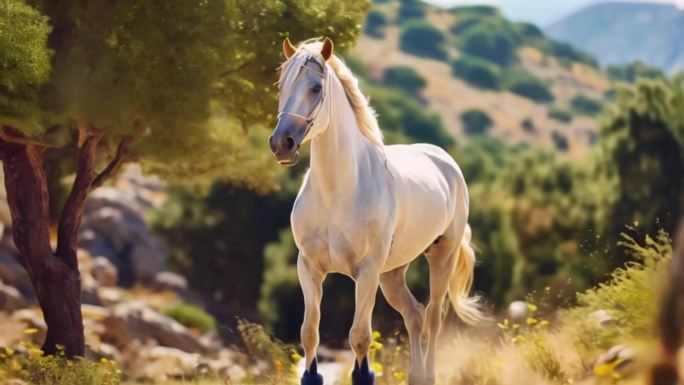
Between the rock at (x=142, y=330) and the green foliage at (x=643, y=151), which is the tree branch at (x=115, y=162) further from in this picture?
the green foliage at (x=643, y=151)

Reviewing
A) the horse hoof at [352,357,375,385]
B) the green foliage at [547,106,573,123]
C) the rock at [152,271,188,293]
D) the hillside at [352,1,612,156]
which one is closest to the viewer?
the horse hoof at [352,357,375,385]

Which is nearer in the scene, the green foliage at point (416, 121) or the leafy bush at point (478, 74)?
the green foliage at point (416, 121)

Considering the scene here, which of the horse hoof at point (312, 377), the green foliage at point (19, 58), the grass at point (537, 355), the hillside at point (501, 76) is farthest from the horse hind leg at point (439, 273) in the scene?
the hillside at point (501, 76)

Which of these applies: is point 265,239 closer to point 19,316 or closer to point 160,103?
point 19,316

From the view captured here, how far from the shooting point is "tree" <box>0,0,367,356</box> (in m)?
11.3

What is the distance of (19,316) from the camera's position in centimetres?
2422

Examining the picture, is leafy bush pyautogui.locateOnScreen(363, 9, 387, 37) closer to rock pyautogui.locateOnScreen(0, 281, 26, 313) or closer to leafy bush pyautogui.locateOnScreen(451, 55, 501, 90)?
leafy bush pyautogui.locateOnScreen(451, 55, 501, 90)

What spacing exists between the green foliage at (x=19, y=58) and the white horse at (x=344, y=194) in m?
3.78

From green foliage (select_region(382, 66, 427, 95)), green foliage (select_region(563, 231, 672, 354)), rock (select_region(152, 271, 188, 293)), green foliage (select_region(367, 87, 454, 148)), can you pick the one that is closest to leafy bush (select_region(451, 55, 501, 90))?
green foliage (select_region(382, 66, 427, 95))

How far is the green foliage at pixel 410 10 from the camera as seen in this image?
189 meters

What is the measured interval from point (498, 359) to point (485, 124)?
131m

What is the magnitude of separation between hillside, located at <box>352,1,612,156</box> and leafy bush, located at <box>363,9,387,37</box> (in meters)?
0.20

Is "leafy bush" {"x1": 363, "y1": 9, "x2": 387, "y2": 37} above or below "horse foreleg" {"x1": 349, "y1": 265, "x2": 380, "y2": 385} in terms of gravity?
below

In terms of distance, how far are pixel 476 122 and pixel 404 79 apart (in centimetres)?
1221
